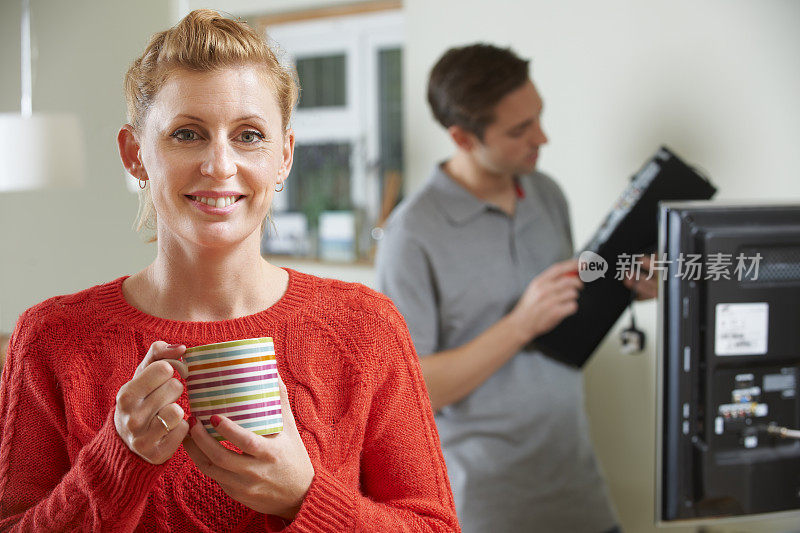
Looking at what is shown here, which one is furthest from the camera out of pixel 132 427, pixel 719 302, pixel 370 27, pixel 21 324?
pixel 370 27

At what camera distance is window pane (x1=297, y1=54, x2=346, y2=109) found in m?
Answer: 3.71

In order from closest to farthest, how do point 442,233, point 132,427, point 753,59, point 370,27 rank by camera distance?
1. point 132,427
2. point 442,233
3. point 753,59
4. point 370,27

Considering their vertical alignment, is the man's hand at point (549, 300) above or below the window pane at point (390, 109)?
below

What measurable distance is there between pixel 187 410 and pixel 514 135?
1049 mm

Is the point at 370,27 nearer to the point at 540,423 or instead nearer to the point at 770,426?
the point at 540,423

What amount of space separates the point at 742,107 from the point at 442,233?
990 millimetres

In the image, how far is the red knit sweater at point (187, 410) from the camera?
0.74 m

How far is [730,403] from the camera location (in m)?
1.08

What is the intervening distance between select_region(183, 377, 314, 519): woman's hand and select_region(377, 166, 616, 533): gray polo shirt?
2.61 ft

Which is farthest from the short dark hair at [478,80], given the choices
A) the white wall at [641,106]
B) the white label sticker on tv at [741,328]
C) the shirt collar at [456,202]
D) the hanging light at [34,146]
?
the hanging light at [34,146]

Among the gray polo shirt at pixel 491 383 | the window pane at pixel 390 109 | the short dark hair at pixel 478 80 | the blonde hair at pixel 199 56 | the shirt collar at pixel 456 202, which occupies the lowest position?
the gray polo shirt at pixel 491 383

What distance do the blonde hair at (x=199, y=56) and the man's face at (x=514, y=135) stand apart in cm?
84

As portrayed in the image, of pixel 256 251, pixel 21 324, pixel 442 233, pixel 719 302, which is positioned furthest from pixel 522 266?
pixel 21 324

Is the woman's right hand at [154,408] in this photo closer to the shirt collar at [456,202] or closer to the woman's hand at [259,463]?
the woman's hand at [259,463]
